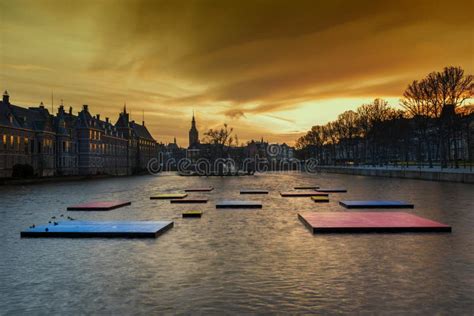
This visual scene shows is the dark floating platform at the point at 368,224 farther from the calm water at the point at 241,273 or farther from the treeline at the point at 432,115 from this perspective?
the treeline at the point at 432,115

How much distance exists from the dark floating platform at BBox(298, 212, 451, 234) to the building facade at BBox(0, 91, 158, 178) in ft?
204

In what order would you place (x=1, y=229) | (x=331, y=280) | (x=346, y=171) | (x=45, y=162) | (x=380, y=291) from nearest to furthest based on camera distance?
(x=380, y=291) → (x=331, y=280) → (x=1, y=229) → (x=45, y=162) → (x=346, y=171)

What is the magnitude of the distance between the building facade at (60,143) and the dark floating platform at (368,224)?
62145 mm

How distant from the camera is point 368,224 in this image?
18203 millimetres

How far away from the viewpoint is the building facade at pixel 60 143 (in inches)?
2982

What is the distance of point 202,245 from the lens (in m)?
14.6

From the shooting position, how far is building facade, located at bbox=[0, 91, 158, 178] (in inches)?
2982

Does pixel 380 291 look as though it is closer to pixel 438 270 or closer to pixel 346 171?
pixel 438 270

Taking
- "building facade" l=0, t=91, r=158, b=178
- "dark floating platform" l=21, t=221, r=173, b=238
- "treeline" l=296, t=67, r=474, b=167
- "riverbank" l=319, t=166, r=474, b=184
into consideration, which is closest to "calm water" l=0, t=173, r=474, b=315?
"dark floating platform" l=21, t=221, r=173, b=238

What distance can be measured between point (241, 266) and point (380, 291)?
3791mm

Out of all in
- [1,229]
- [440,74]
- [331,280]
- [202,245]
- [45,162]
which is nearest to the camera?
[331,280]

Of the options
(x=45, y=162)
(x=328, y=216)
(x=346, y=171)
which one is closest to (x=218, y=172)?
(x=346, y=171)

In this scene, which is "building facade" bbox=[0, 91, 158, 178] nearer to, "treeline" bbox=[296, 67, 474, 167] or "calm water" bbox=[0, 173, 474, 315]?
"calm water" bbox=[0, 173, 474, 315]

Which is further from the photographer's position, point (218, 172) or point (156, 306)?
point (218, 172)
